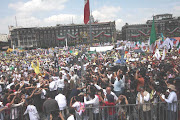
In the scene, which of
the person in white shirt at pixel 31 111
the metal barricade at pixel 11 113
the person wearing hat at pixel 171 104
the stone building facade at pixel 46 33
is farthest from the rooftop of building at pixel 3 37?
the person wearing hat at pixel 171 104

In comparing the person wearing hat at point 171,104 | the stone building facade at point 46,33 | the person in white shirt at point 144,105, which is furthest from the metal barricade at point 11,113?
the stone building facade at point 46,33

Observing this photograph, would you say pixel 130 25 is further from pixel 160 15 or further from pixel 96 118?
pixel 96 118

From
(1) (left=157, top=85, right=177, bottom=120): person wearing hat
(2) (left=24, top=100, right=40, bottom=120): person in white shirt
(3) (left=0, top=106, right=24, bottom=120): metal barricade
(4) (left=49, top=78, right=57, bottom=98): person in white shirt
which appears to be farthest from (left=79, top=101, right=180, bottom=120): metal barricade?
(4) (left=49, top=78, right=57, bottom=98): person in white shirt

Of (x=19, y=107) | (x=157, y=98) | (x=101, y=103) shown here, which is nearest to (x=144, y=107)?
(x=157, y=98)

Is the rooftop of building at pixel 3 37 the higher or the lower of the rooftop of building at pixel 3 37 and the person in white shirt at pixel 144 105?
the higher

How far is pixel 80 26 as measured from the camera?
317 feet

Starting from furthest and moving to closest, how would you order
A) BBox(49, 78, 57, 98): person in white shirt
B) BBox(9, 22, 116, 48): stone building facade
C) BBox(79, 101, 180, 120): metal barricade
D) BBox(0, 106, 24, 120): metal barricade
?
BBox(9, 22, 116, 48): stone building facade
BBox(49, 78, 57, 98): person in white shirt
BBox(0, 106, 24, 120): metal barricade
BBox(79, 101, 180, 120): metal barricade

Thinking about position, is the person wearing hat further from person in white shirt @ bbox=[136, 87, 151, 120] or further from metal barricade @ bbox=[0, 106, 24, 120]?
metal barricade @ bbox=[0, 106, 24, 120]

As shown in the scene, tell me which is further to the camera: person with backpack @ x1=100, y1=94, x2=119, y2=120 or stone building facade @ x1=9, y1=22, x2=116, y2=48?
stone building facade @ x1=9, y1=22, x2=116, y2=48

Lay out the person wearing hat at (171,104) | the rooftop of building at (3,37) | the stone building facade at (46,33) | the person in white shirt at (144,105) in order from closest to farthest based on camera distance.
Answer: the person wearing hat at (171,104)
the person in white shirt at (144,105)
the stone building facade at (46,33)
the rooftop of building at (3,37)

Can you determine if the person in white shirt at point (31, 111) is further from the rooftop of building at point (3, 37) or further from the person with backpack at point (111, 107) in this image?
the rooftop of building at point (3, 37)

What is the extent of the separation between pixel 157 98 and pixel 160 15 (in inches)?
4462

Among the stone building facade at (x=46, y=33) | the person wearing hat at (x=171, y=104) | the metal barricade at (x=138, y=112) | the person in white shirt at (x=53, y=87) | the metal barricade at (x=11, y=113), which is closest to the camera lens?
the person wearing hat at (x=171, y=104)

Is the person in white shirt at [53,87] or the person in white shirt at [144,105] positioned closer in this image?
the person in white shirt at [144,105]
